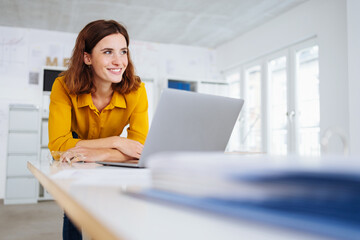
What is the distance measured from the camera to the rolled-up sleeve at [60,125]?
4.70 feet

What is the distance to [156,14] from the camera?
4.58 m

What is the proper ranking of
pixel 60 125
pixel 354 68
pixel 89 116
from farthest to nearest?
pixel 354 68 < pixel 89 116 < pixel 60 125

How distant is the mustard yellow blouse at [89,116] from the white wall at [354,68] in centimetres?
240

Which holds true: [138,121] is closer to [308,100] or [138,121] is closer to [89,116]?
[89,116]

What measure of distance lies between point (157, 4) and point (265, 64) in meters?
1.81

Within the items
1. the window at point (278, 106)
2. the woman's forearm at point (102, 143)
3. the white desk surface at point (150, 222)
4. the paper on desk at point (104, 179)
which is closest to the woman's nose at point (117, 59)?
the woman's forearm at point (102, 143)

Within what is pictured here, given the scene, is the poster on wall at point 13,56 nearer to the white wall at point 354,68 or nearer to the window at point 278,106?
the window at point 278,106

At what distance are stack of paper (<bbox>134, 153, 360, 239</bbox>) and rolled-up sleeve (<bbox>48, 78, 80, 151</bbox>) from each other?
1.16m

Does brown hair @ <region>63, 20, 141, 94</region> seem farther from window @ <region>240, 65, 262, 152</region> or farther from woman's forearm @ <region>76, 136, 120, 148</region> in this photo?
window @ <region>240, 65, 262, 152</region>

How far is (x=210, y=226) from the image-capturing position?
0.92 feet

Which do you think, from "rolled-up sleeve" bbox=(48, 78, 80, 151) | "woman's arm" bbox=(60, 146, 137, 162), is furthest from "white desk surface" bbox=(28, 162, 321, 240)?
"rolled-up sleeve" bbox=(48, 78, 80, 151)

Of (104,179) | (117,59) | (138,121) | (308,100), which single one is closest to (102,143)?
(138,121)

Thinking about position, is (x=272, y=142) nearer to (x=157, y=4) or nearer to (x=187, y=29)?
(x=187, y=29)

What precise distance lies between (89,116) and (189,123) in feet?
2.45
